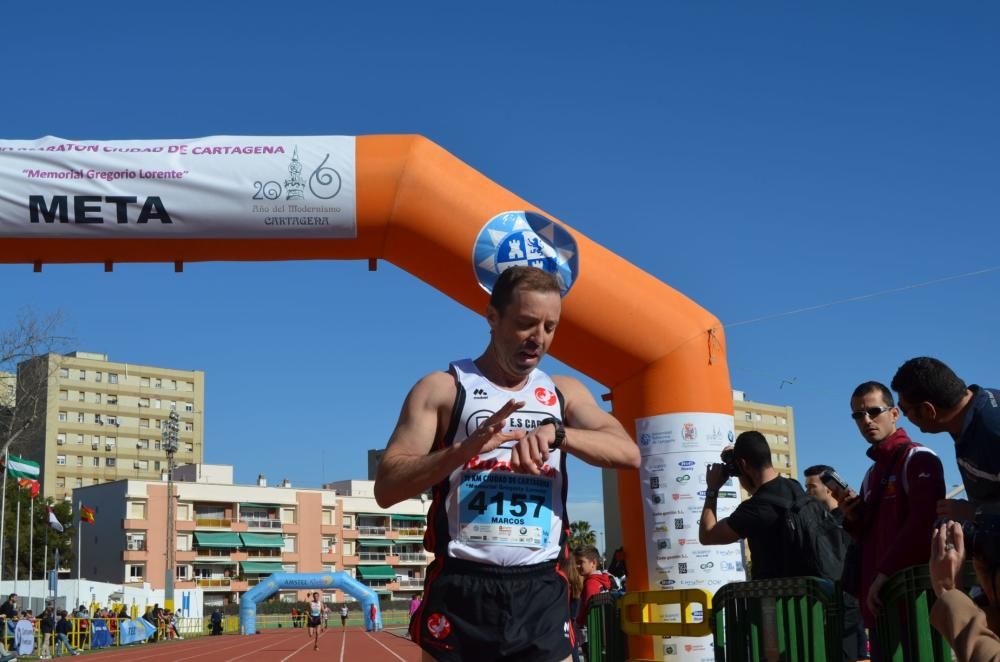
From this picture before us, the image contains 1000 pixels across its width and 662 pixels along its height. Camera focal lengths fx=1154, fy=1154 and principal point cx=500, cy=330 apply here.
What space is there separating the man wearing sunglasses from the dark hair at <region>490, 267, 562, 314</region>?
2090 mm

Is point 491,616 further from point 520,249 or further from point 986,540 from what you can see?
point 520,249

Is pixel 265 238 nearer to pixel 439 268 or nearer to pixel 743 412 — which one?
pixel 439 268

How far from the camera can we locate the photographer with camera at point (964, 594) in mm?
3066

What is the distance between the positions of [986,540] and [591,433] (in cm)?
112

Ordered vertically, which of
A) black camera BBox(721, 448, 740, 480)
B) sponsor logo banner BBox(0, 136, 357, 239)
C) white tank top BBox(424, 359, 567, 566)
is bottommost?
white tank top BBox(424, 359, 567, 566)

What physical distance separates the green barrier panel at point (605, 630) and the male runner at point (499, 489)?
3716 mm

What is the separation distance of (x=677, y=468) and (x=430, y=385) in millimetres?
6151

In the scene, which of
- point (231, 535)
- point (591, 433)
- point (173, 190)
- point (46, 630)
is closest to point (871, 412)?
point (591, 433)

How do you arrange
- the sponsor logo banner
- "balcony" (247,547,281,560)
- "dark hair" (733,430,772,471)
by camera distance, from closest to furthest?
1. "dark hair" (733,430,772,471)
2. the sponsor logo banner
3. "balcony" (247,547,281,560)

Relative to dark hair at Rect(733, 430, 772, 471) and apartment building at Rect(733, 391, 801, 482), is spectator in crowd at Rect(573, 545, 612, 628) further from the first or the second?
apartment building at Rect(733, 391, 801, 482)

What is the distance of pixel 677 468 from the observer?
923 cm

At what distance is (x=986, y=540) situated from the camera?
125 inches

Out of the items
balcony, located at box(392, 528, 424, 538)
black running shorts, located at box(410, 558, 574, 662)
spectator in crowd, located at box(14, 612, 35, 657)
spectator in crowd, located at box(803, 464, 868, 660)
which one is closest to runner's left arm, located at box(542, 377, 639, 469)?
black running shorts, located at box(410, 558, 574, 662)

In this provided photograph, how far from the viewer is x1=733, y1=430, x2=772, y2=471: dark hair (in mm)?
5879
